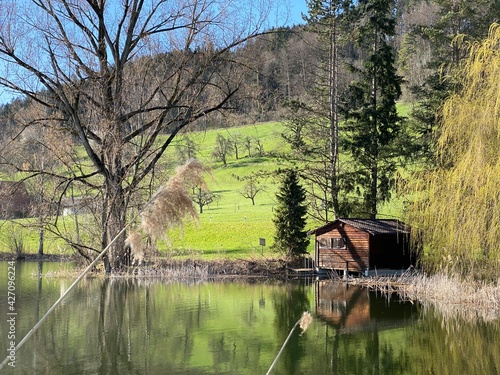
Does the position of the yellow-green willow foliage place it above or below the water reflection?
above

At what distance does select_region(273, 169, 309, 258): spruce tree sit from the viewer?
29766mm

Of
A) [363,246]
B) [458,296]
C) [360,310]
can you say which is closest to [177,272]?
[363,246]

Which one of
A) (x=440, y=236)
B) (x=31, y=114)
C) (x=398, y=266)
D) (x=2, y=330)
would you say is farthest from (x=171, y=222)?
(x=398, y=266)

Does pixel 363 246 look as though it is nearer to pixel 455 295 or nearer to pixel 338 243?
pixel 338 243

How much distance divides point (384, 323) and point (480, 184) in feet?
16.5

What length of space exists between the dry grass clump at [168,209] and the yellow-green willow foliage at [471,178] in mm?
13853

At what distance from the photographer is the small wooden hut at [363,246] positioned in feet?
89.9

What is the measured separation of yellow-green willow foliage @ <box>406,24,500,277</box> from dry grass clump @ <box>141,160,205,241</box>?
45.4ft

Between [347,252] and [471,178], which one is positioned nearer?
[471,178]

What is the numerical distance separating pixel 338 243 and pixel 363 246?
56.8 inches

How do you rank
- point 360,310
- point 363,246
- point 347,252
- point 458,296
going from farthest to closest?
1. point 347,252
2. point 363,246
3. point 458,296
4. point 360,310

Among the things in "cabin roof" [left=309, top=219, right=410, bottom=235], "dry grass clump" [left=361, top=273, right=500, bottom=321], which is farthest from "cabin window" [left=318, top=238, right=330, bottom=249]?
"dry grass clump" [left=361, top=273, right=500, bottom=321]

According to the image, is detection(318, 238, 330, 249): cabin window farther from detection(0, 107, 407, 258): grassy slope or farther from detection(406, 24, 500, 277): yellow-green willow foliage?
detection(406, 24, 500, 277): yellow-green willow foliage

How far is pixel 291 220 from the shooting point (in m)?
30.0
